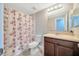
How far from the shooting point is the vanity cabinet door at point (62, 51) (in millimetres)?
1375

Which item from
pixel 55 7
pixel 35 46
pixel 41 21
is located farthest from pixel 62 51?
pixel 55 7

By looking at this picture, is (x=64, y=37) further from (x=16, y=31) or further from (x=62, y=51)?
(x=16, y=31)

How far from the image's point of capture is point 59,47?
57.9 inches

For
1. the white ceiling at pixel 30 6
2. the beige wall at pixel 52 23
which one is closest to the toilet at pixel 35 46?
the beige wall at pixel 52 23

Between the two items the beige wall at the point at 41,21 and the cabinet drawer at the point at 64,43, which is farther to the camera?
the beige wall at the point at 41,21

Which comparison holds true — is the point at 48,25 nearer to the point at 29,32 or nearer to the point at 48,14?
the point at 48,14

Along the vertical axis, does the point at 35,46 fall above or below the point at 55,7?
below

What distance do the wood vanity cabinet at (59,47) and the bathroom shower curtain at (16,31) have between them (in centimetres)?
27

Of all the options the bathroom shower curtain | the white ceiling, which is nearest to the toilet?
the bathroom shower curtain

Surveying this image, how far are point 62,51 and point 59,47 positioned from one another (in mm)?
63

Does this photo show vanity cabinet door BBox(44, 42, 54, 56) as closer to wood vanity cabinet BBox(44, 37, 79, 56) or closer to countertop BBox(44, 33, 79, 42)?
wood vanity cabinet BBox(44, 37, 79, 56)

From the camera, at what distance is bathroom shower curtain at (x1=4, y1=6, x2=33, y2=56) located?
4.94 ft

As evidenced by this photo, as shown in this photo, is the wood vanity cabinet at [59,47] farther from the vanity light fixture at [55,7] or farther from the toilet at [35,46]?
the vanity light fixture at [55,7]

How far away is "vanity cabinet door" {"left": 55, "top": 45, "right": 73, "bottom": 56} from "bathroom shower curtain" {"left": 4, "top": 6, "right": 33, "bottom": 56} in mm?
391
